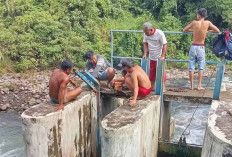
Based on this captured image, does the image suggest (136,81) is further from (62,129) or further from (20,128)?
(20,128)

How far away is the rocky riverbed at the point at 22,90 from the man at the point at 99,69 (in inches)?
275

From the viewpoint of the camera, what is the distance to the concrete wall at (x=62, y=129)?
5.41 metres

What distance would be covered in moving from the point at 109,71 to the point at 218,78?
2500mm

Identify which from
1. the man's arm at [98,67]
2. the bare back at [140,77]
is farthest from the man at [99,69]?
the bare back at [140,77]

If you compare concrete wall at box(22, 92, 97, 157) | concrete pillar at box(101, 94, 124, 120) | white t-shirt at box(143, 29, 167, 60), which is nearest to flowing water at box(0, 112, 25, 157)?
concrete pillar at box(101, 94, 124, 120)

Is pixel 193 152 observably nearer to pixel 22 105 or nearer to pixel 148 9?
pixel 22 105

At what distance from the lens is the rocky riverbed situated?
541 inches

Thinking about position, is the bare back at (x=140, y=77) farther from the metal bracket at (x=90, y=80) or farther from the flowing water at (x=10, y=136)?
the flowing water at (x=10, y=136)

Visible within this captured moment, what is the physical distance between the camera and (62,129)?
5773 mm

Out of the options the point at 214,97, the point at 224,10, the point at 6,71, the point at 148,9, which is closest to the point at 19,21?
the point at 6,71

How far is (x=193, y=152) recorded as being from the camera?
7.01 meters

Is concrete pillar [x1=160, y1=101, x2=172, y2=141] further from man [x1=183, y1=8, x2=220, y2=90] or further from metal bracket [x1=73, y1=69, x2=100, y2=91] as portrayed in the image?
metal bracket [x1=73, y1=69, x2=100, y2=91]

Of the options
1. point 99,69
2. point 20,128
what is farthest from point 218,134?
point 20,128

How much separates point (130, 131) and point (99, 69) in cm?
259
